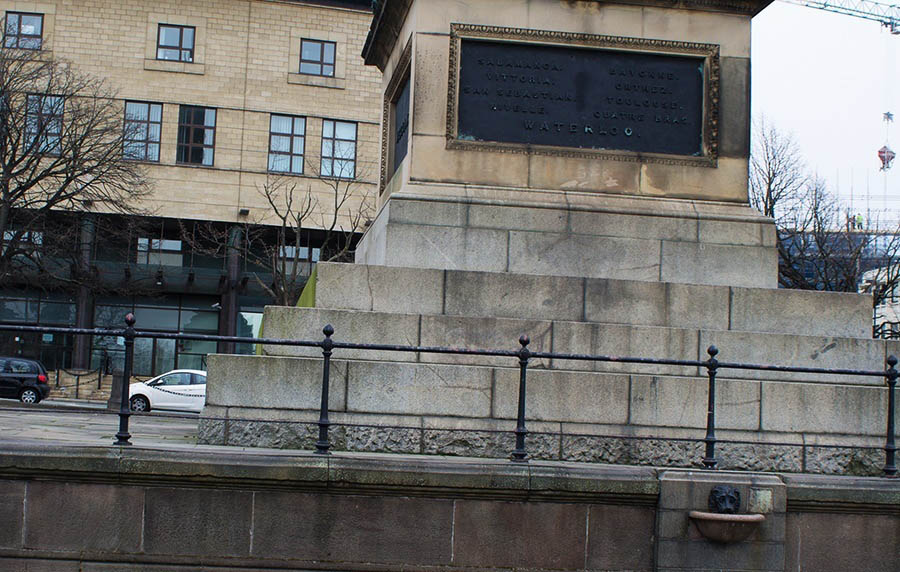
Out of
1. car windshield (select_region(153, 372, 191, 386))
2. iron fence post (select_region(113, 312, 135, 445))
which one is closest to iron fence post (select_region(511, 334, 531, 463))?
iron fence post (select_region(113, 312, 135, 445))

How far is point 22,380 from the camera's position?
37.0 metres

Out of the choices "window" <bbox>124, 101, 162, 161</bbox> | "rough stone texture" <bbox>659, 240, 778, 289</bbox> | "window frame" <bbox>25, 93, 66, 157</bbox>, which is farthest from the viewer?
"window" <bbox>124, 101, 162, 161</bbox>

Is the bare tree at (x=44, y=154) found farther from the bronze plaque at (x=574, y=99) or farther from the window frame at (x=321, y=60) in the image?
the bronze plaque at (x=574, y=99)

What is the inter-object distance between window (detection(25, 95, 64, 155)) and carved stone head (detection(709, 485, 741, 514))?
113ft

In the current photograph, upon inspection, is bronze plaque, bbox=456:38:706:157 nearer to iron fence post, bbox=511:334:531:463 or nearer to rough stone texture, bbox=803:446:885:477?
rough stone texture, bbox=803:446:885:477

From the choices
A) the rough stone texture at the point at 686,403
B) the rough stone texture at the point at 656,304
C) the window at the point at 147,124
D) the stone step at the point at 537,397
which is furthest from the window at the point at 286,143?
the rough stone texture at the point at 686,403

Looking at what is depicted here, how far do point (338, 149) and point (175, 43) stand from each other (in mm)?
9637

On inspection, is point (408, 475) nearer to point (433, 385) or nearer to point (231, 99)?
point (433, 385)

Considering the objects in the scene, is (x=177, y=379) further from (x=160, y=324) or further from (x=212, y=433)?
(x=212, y=433)

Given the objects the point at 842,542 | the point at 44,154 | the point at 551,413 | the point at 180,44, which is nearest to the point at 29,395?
the point at 44,154

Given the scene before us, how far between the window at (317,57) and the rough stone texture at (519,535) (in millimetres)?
48386

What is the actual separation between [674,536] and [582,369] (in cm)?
234

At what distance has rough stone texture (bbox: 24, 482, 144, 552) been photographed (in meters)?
8.55

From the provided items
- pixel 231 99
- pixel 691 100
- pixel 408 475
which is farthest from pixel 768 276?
pixel 231 99
